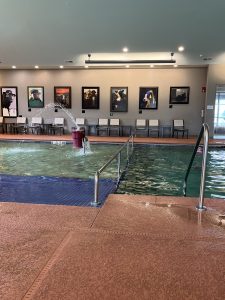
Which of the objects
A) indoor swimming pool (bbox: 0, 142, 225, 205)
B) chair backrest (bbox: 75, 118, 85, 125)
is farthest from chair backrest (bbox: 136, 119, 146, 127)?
indoor swimming pool (bbox: 0, 142, 225, 205)

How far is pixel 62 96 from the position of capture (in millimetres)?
14688

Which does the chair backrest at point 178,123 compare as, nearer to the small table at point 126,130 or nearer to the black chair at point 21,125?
the small table at point 126,130

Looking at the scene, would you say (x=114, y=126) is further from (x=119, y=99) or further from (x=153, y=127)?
(x=153, y=127)

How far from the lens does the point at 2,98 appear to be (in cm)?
1515

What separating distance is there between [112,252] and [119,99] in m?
12.6

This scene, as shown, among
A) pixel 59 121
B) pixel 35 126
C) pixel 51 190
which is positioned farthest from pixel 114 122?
pixel 51 190

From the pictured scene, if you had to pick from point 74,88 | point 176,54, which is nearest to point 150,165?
point 176,54

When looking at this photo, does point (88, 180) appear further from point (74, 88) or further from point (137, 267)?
point (74, 88)

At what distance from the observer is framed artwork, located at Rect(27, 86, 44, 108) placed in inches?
584

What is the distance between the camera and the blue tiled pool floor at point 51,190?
459 cm

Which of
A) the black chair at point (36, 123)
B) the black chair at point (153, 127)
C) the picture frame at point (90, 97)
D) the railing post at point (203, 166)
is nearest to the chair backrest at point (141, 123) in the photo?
the black chair at point (153, 127)

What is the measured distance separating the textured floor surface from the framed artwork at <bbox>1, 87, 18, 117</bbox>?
1286 centimetres

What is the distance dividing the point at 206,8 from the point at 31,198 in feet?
16.3

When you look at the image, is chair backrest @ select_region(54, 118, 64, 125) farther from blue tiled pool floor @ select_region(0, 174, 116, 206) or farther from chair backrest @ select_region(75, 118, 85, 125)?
blue tiled pool floor @ select_region(0, 174, 116, 206)
